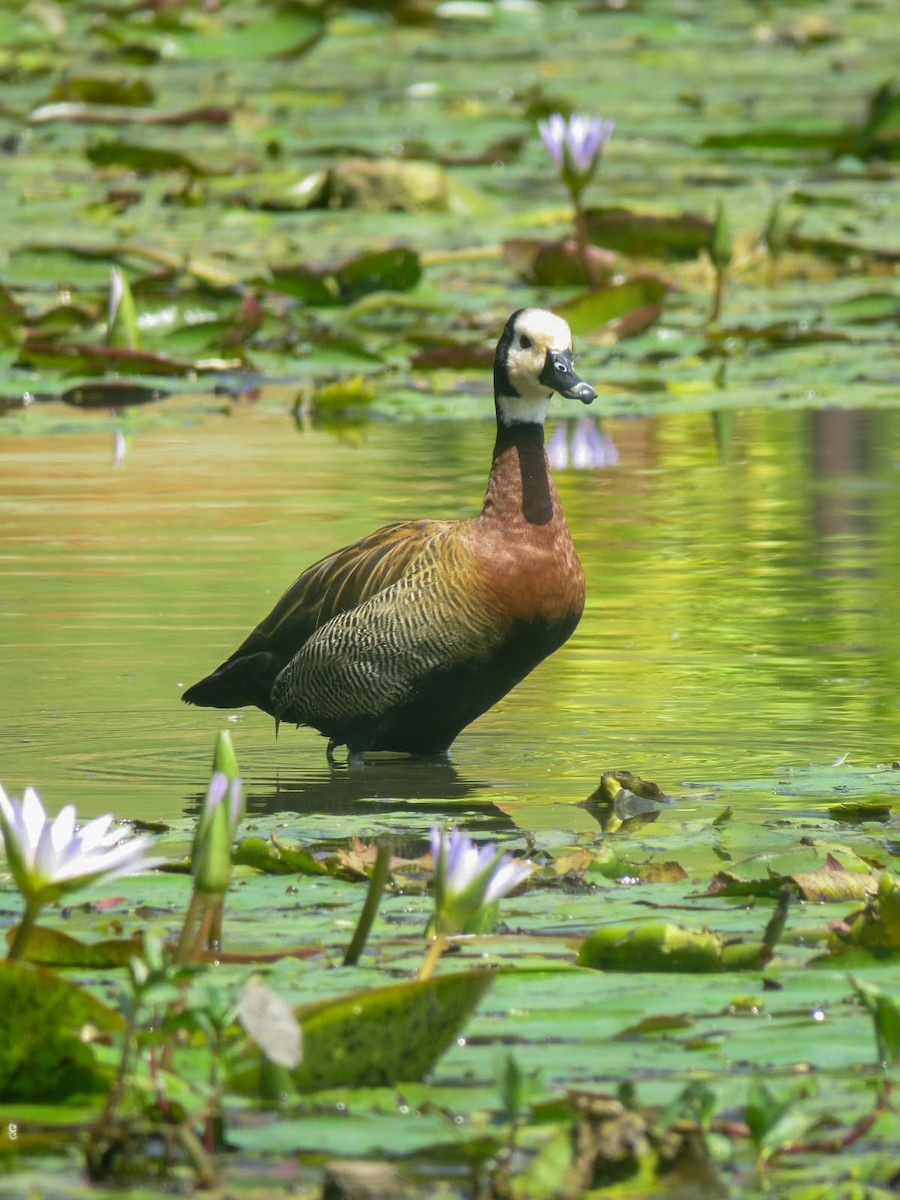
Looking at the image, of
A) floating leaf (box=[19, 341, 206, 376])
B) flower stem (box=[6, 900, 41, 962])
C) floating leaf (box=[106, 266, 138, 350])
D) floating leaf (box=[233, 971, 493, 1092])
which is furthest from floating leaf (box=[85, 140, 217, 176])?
floating leaf (box=[233, 971, 493, 1092])

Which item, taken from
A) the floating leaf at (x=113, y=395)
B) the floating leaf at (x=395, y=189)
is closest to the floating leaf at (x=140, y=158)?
the floating leaf at (x=395, y=189)

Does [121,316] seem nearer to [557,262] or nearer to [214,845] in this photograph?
→ [557,262]

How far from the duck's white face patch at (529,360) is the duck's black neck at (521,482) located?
53 millimetres

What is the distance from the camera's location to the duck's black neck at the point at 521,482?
6254 millimetres

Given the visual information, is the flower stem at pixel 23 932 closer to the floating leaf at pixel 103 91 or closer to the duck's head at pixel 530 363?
the duck's head at pixel 530 363

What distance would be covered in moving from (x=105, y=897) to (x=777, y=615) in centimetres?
384

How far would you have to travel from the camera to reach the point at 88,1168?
10.2 feet

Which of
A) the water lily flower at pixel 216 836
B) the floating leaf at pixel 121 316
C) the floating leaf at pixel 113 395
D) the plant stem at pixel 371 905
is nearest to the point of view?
the water lily flower at pixel 216 836

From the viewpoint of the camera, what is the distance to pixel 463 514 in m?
9.22

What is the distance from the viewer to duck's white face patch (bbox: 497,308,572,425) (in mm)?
6445

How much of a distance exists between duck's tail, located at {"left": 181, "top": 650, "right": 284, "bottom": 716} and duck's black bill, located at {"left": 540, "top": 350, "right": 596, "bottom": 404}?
1098 mm

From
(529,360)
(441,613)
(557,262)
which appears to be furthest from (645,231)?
(441,613)

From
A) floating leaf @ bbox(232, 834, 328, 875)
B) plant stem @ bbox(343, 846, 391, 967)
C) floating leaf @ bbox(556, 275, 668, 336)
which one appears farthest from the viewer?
floating leaf @ bbox(556, 275, 668, 336)

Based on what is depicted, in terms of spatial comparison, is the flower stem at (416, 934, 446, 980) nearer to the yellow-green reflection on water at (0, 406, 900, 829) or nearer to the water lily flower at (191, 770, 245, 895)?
the water lily flower at (191, 770, 245, 895)
